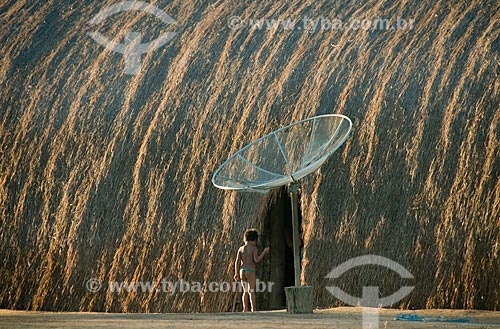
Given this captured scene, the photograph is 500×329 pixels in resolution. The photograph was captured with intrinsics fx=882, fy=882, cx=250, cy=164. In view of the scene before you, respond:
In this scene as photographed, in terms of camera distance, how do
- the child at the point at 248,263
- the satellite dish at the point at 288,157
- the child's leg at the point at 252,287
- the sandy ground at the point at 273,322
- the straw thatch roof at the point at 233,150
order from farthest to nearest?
the child's leg at the point at 252,287, the child at the point at 248,263, the straw thatch roof at the point at 233,150, the satellite dish at the point at 288,157, the sandy ground at the point at 273,322

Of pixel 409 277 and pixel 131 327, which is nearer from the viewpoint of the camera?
pixel 131 327

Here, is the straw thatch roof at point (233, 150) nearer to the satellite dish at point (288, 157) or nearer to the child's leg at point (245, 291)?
the child's leg at point (245, 291)

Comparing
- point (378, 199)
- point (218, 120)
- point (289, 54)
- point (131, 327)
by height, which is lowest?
point (131, 327)

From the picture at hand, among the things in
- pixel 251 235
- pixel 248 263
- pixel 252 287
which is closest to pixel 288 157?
pixel 251 235

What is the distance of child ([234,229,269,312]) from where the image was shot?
43.2ft

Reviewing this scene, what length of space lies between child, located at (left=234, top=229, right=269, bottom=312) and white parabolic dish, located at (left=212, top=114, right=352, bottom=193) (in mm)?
1400

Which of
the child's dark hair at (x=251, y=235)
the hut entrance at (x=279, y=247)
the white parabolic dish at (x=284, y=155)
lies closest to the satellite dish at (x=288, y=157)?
the white parabolic dish at (x=284, y=155)

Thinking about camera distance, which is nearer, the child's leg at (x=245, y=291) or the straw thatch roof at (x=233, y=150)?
the straw thatch roof at (x=233, y=150)

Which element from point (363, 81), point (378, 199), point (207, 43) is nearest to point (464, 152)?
point (378, 199)

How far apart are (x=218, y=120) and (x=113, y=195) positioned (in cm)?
224

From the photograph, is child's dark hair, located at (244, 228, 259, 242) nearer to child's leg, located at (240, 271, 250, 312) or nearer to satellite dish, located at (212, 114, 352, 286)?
child's leg, located at (240, 271, 250, 312)

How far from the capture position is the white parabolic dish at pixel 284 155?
10.9 metres

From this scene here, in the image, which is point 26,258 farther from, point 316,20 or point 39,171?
point 316,20

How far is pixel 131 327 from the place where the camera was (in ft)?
28.9
